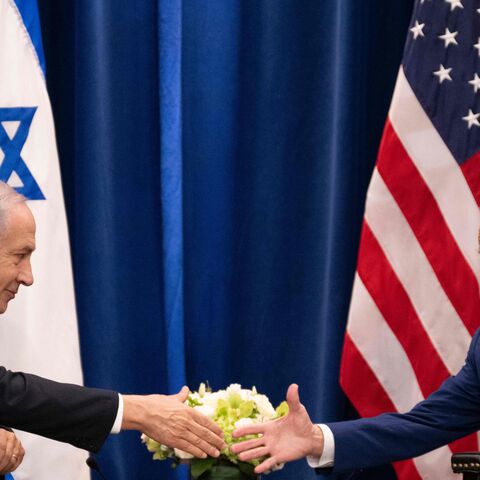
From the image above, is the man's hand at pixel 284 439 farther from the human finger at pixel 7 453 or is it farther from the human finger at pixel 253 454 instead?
the human finger at pixel 7 453

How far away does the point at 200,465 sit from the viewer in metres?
2.57

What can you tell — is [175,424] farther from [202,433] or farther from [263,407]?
[263,407]

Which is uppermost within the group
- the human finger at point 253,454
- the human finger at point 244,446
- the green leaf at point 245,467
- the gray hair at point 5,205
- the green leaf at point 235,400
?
the gray hair at point 5,205

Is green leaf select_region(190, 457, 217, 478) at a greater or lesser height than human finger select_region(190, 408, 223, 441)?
lesser

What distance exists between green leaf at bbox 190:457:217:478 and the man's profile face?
2.29 feet

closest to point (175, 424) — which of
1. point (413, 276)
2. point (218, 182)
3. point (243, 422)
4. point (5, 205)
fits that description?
point (243, 422)

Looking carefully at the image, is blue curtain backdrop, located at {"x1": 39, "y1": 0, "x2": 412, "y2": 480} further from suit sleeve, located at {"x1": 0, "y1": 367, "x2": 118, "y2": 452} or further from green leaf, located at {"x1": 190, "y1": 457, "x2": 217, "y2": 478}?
green leaf, located at {"x1": 190, "y1": 457, "x2": 217, "y2": 478}

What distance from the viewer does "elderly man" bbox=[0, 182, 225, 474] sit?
273 cm

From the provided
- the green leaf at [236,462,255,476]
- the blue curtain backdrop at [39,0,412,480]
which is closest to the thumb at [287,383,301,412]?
the green leaf at [236,462,255,476]

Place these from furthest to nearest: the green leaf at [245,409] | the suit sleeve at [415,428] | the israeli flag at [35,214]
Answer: the israeli flag at [35,214] → the suit sleeve at [415,428] → the green leaf at [245,409]

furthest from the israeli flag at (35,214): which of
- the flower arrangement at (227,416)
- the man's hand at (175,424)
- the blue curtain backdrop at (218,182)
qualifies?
the flower arrangement at (227,416)

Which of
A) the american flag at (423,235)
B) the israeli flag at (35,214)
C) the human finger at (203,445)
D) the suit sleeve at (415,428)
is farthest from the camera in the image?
the american flag at (423,235)

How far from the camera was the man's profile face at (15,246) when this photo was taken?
2.75 metres

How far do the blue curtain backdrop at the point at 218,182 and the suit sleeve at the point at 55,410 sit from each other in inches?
57.1
